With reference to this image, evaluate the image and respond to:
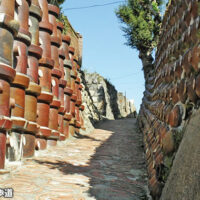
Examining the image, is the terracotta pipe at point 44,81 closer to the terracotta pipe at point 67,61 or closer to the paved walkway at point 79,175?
the paved walkway at point 79,175

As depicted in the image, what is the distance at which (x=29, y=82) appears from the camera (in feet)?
14.5

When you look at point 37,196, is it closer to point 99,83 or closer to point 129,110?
point 99,83

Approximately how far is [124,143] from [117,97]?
16.0 meters

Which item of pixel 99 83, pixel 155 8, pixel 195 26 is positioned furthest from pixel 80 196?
pixel 99 83

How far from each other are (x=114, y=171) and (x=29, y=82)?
5.94 ft

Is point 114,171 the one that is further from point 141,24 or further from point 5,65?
point 141,24

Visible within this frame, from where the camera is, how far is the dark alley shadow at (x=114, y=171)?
125 inches

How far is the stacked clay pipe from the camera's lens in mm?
3529

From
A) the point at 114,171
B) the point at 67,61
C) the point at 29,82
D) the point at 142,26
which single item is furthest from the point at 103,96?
the point at 114,171

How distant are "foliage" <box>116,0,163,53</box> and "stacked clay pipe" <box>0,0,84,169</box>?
30.4 feet

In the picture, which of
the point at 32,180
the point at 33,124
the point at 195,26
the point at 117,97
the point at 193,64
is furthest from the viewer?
the point at 117,97

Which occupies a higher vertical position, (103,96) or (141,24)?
(141,24)

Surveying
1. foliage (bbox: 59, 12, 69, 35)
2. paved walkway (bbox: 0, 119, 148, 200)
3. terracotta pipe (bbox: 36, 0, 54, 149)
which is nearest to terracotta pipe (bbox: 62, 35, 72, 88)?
terracotta pipe (bbox: 36, 0, 54, 149)

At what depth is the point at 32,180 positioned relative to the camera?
3355 millimetres
